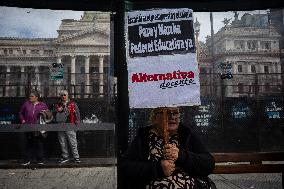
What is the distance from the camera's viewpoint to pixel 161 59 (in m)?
3.20

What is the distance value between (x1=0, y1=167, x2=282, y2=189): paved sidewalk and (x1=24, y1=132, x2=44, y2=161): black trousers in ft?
2.57

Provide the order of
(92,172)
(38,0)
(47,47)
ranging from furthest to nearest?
(47,47) < (92,172) < (38,0)

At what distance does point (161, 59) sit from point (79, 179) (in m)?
4.67

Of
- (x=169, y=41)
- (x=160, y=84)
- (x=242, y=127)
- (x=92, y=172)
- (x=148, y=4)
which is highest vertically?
(x=148, y=4)

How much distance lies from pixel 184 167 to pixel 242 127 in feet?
31.5

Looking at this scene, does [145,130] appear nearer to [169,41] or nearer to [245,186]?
[169,41]

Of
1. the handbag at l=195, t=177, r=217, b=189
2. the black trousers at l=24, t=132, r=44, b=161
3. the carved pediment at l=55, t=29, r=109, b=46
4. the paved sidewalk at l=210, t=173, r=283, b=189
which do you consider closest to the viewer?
the handbag at l=195, t=177, r=217, b=189

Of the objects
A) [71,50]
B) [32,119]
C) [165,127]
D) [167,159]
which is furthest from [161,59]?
[71,50]

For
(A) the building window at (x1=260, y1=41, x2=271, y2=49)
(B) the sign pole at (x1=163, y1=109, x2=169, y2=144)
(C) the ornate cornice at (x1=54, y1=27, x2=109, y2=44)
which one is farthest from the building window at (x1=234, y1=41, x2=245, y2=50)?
(B) the sign pole at (x1=163, y1=109, x2=169, y2=144)

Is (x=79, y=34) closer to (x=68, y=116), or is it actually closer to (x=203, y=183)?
(x=68, y=116)

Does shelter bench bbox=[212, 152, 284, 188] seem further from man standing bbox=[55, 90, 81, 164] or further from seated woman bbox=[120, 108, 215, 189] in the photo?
man standing bbox=[55, 90, 81, 164]

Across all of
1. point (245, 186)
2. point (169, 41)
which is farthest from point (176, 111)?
point (245, 186)

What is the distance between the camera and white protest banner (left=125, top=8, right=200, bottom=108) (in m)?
3.09

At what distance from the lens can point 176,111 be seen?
114 inches
